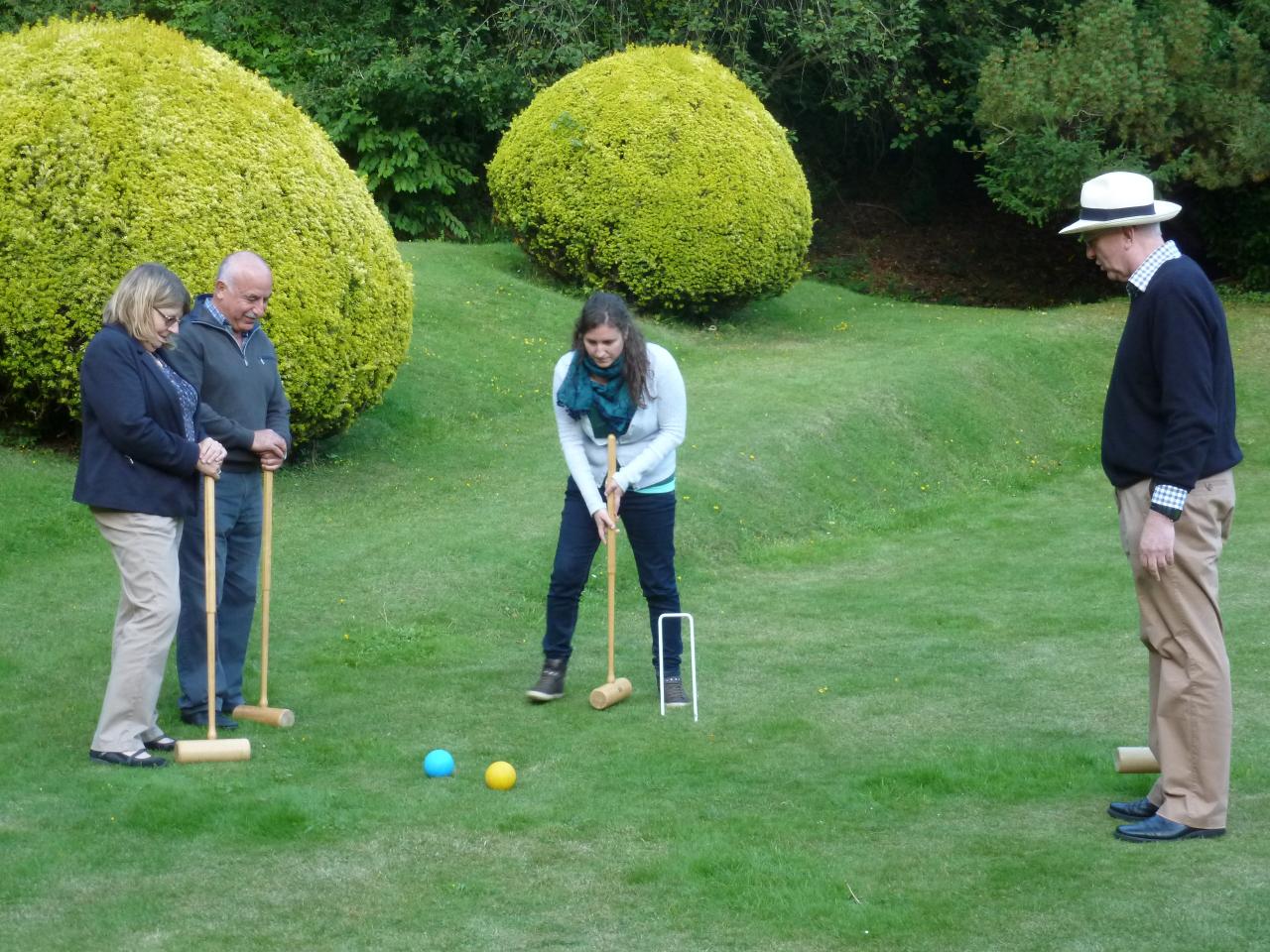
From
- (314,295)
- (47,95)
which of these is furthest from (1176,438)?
(47,95)

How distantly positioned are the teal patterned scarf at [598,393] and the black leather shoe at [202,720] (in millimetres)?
2085

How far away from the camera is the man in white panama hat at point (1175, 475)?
206 inches

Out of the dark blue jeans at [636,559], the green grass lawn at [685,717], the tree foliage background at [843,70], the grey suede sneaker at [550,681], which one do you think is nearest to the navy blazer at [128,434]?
the green grass lawn at [685,717]

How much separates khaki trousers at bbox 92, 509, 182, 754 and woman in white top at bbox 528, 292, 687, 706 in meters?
1.82

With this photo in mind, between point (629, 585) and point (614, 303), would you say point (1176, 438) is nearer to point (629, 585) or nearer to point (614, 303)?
point (614, 303)

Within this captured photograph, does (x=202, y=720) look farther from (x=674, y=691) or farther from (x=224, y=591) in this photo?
(x=674, y=691)

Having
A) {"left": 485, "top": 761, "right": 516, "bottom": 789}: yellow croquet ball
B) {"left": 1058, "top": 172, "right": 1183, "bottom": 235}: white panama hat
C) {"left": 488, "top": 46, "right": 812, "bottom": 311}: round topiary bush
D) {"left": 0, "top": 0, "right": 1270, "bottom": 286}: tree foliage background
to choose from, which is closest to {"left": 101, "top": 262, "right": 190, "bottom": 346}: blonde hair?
{"left": 485, "top": 761, "right": 516, "bottom": 789}: yellow croquet ball

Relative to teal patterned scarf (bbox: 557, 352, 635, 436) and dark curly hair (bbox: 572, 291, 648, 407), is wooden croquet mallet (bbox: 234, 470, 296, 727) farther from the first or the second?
dark curly hair (bbox: 572, 291, 648, 407)

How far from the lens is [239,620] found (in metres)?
7.32

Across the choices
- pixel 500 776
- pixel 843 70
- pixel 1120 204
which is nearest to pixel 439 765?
pixel 500 776

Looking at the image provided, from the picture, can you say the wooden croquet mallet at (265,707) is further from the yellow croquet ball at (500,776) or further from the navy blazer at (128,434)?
the yellow croquet ball at (500,776)

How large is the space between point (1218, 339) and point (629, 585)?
17.7ft

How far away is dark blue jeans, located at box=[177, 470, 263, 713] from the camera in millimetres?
7027

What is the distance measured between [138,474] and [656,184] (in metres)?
12.0
